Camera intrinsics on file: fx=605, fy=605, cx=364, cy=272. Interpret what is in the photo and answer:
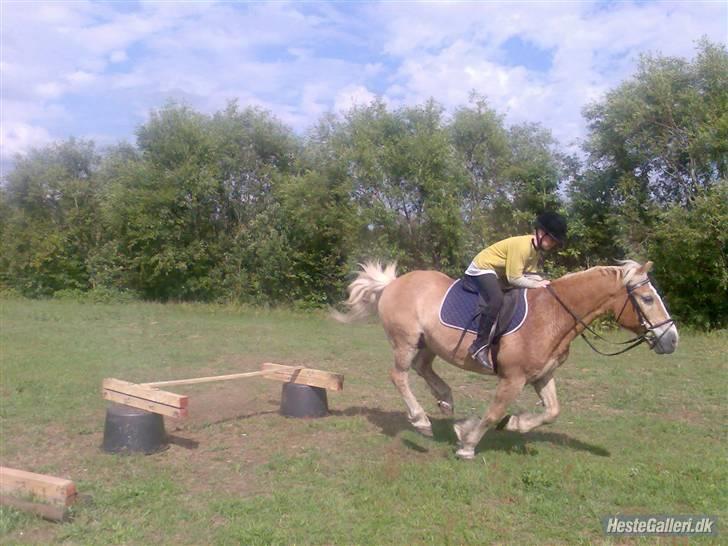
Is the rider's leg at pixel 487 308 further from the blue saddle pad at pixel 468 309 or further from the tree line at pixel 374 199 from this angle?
the tree line at pixel 374 199

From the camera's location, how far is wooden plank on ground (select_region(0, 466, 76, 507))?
4.70 m

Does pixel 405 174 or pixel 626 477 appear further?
pixel 405 174

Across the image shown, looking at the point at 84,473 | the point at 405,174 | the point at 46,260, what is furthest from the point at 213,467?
the point at 46,260

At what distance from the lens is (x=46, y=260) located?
28.0 m

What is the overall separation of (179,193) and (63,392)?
52.3ft

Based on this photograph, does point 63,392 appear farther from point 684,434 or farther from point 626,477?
point 684,434

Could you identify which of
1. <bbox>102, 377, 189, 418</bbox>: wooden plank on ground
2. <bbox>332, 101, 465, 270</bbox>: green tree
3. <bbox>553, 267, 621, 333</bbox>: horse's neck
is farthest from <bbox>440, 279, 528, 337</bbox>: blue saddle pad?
<bbox>332, 101, 465, 270</bbox>: green tree

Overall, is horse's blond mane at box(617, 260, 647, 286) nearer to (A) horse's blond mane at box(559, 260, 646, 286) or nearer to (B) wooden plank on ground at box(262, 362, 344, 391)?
(A) horse's blond mane at box(559, 260, 646, 286)

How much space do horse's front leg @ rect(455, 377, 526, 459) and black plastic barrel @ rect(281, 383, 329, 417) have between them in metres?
2.22

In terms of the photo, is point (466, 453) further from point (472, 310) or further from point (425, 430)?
point (472, 310)

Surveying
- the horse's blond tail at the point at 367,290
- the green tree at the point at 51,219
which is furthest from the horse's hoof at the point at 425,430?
the green tree at the point at 51,219

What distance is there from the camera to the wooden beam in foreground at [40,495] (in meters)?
4.69

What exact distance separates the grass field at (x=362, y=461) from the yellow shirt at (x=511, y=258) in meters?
Result: 1.92

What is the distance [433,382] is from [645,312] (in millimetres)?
2561
